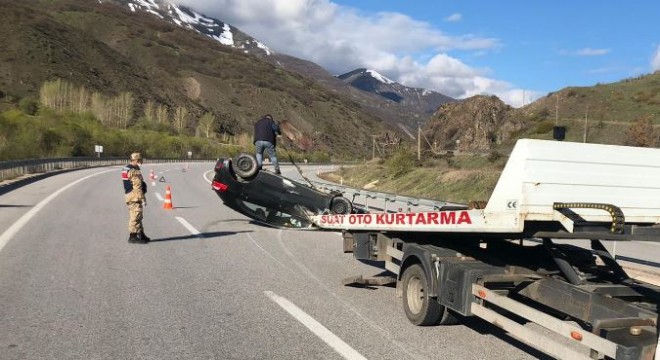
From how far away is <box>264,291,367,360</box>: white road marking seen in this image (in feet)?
16.3

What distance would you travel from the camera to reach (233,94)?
15688 cm

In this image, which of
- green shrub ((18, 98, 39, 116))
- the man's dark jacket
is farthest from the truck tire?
green shrub ((18, 98, 39, 116))

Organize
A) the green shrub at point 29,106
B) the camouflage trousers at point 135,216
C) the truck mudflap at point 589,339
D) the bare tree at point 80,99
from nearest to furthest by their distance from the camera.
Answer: the truck mudflap at point 589,339
the camouflage trousers at point 135,216
the green shrub at point 29,106
the bare tree at point 80,99

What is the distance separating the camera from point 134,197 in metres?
10.3

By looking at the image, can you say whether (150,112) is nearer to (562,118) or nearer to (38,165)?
(38,165)

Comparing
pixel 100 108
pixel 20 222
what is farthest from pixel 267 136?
pixel 100 108

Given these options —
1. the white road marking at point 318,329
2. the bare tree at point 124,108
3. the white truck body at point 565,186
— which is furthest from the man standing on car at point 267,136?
the bare tree at point 124,108

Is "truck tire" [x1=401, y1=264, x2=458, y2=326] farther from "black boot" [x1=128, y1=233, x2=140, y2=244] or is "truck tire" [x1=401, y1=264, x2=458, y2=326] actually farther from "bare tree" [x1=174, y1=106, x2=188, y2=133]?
"bare tree" [x1=174, y1=106, x2=188, y2=133]

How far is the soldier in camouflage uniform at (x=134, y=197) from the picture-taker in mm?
10273

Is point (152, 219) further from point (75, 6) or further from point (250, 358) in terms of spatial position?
point (75, 6)

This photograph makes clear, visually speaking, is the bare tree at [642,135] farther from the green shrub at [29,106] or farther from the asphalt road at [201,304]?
the green shrub at [29,106]

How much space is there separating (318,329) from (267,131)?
26.8ft

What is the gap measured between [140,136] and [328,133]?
80.4 m

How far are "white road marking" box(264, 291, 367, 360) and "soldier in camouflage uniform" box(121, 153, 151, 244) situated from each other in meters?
4.30
